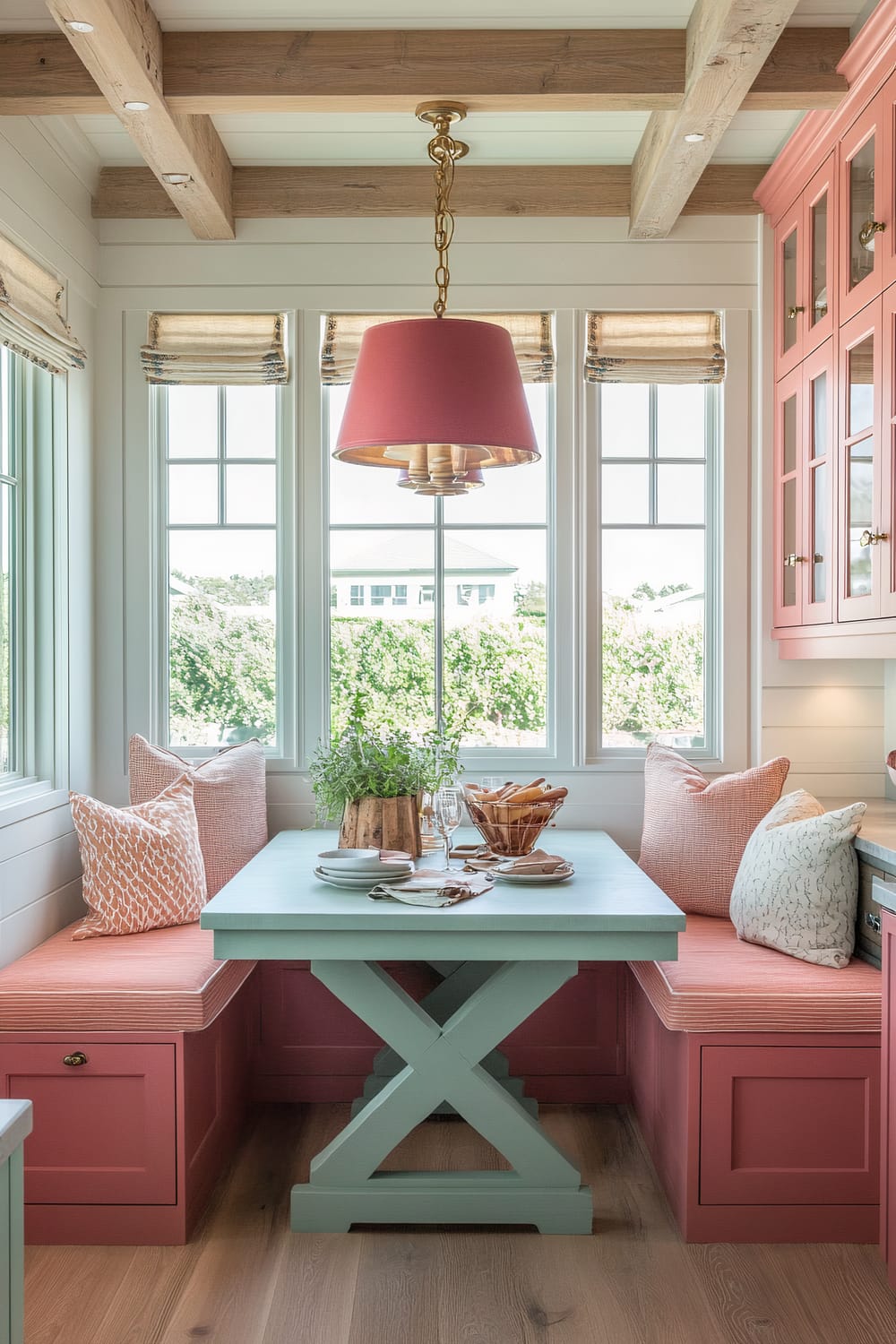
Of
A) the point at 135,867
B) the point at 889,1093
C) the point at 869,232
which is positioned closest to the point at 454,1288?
the point at 889,1093

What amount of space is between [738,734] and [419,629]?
1.10 m

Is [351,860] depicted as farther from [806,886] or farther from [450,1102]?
[806,886]

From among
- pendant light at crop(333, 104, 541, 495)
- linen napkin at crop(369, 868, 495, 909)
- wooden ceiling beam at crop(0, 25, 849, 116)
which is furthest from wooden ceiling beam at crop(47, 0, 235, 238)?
linen napkin at crop(369, 868, 495, 909)

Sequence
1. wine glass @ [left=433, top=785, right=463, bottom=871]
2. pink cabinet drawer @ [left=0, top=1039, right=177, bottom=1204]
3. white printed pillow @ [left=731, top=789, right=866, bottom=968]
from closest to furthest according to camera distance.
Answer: pink cabinet drawer @ [left=0, top=1039, right=177, bottom=1204], white printed pillow @ [left=731, top=789, right=866, bottom=968], wine glass @ [left=433, top=785, right=463, bottom=871]

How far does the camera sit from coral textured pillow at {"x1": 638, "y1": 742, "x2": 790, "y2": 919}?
10.0 feet

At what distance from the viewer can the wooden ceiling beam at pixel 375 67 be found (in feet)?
8.36

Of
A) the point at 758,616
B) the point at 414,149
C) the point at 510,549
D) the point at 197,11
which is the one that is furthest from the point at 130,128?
the point at 758,616

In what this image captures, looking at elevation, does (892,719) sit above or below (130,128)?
below

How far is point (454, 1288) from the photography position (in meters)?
2.28

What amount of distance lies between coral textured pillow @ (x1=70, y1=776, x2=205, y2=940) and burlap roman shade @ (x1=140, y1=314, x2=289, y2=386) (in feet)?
4.67

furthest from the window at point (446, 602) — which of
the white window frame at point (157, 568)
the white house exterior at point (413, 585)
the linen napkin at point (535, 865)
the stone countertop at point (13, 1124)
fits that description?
the stone countertop at point (13, 1124)

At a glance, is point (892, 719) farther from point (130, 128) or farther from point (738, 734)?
point (130, 128)

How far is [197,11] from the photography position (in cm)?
247

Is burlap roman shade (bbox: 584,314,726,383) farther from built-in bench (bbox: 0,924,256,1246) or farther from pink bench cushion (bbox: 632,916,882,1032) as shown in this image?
built-in bench (bbox: 0,924,256,1246)
